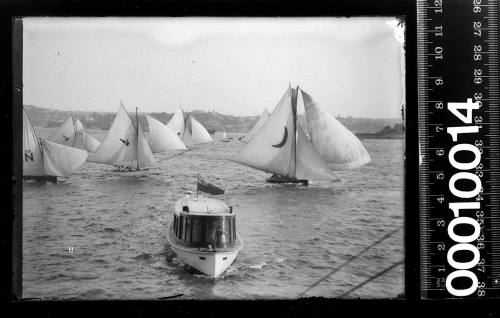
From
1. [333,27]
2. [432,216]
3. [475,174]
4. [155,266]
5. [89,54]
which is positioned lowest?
[155,266]

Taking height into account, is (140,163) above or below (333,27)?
below

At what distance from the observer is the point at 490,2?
6.45 ft

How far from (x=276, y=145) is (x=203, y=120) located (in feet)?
1.24

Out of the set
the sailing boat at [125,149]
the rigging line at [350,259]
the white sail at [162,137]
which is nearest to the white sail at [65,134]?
the sailing boat at [125,149]

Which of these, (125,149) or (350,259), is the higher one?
(125,149)

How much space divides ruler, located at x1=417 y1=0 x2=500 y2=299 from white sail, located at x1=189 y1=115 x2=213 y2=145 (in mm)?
987

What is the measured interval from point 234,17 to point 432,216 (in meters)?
1.29

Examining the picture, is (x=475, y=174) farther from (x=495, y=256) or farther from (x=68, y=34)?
(x=68, y=34)

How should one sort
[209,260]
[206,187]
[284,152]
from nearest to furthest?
[209,260] → [206,187] → [284,152]

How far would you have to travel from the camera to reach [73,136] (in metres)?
2.00

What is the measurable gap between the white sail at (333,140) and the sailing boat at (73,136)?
103 cm

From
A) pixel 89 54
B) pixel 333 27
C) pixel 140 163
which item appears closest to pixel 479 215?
pixel 333 27

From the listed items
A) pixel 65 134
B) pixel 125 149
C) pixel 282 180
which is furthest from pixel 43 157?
pixel 282 180

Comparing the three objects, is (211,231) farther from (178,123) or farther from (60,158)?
(60,158)
